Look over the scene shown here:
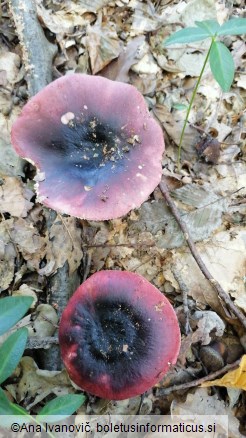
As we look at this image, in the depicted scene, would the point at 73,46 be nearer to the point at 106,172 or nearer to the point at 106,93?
the point at 106,93

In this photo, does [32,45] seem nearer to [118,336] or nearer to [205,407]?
[118,336]

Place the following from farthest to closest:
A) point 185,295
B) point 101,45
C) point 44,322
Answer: point 101,45 → point 185,295 → point 44,322

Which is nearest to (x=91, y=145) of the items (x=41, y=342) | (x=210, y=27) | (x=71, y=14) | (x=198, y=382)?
(x=210, y=27)

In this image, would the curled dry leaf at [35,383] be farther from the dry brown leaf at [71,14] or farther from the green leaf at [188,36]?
the dry brown leaf at [71,14]

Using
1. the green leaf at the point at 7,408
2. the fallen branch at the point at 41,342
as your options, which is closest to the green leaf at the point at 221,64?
the fallen branch at the point at 41,342

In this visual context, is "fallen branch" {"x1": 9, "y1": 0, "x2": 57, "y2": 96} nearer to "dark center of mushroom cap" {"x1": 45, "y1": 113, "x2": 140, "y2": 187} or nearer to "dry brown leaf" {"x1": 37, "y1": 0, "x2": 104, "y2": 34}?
"dry brown leaf" {"x1": 37, "y1": 0, "x2": 104, "y2": 34}
